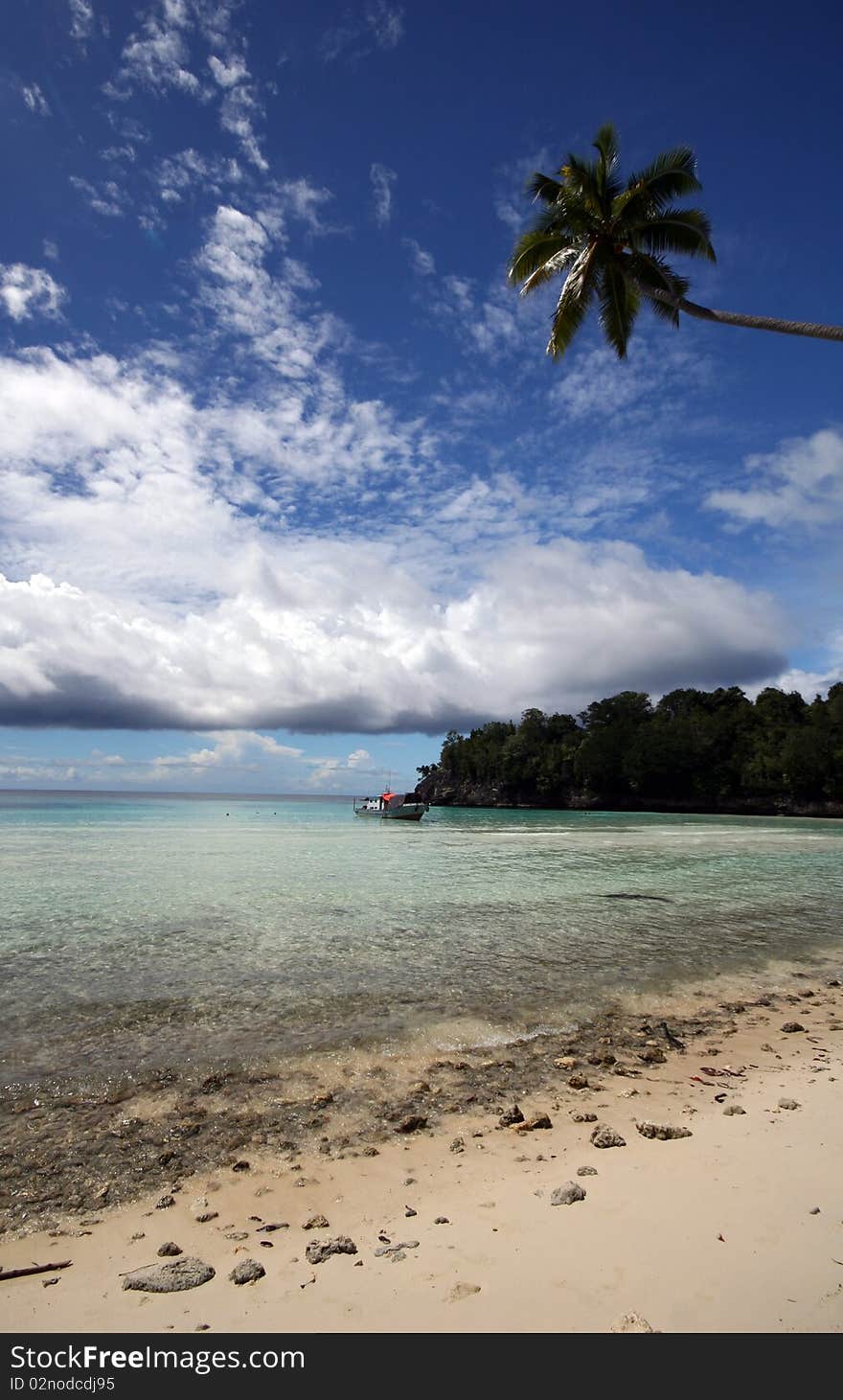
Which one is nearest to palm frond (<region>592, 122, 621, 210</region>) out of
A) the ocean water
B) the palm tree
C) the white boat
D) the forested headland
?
the palm tree

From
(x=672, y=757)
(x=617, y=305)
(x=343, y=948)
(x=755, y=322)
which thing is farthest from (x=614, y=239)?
(x=672, y=757)

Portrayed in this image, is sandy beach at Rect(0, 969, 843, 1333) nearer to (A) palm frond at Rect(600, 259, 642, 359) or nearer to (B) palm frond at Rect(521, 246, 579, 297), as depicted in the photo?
(A) palm frond at Rect(600, 259, 642, 359)

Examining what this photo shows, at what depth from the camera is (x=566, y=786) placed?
14700 centimetres

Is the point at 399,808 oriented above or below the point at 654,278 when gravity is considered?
below

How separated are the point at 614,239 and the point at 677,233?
162 cm

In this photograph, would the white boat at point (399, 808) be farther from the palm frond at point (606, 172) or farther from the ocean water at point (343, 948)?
the palm frond at point (606, 172)

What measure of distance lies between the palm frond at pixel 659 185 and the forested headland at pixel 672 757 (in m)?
108

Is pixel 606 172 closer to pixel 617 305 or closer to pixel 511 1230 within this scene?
pixel 617 305

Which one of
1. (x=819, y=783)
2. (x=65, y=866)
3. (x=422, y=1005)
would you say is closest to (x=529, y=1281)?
(x=422, y=1005)

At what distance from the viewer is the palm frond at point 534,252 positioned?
56.6 ft

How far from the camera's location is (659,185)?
16.0 meters

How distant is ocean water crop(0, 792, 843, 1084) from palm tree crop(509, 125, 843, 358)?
48.6 ft

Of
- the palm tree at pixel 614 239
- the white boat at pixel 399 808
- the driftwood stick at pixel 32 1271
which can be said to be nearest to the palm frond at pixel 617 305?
the palm tree at pixel 614 239
